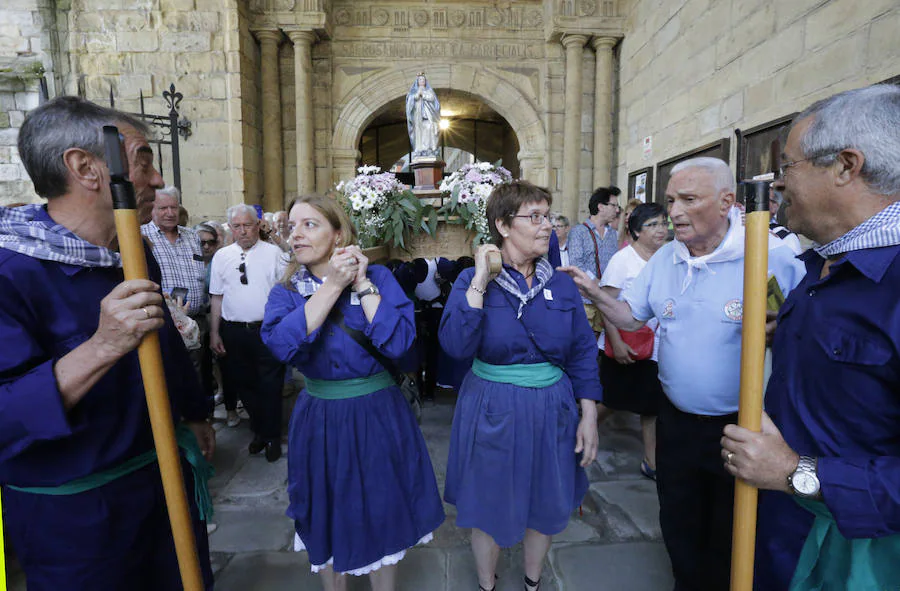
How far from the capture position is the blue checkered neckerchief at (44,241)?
3.76 ft

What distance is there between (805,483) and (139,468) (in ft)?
5.76

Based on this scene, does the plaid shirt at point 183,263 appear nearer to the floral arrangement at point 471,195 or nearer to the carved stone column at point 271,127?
the floral arrangement at point 471,195

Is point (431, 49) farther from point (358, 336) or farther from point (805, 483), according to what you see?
point (805, 483)

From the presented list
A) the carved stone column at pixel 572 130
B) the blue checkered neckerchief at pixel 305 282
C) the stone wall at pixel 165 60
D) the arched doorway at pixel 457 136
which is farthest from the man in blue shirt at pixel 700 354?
the arched doorway at pixel 457 136

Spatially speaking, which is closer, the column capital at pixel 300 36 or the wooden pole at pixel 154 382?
the wooden pole at pixel 154 382

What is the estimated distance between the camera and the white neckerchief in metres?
1.84

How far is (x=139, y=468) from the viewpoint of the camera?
4.49ft

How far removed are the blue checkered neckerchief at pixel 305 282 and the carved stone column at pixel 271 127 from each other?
6.96 m

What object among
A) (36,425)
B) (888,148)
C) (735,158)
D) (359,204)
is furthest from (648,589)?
(735,158)

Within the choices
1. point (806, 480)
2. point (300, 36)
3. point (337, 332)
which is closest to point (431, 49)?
point (300, 36)

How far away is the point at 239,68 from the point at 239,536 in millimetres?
7037

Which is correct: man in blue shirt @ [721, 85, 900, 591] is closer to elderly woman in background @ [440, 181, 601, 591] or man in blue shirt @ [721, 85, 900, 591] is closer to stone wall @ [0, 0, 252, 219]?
elderly woman in background @ [440, 181, 601, 591]

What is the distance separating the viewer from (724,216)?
1.93 m

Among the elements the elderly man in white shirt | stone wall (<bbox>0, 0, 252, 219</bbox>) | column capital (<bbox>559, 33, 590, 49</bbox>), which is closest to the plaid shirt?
the elderly man in white shirt
